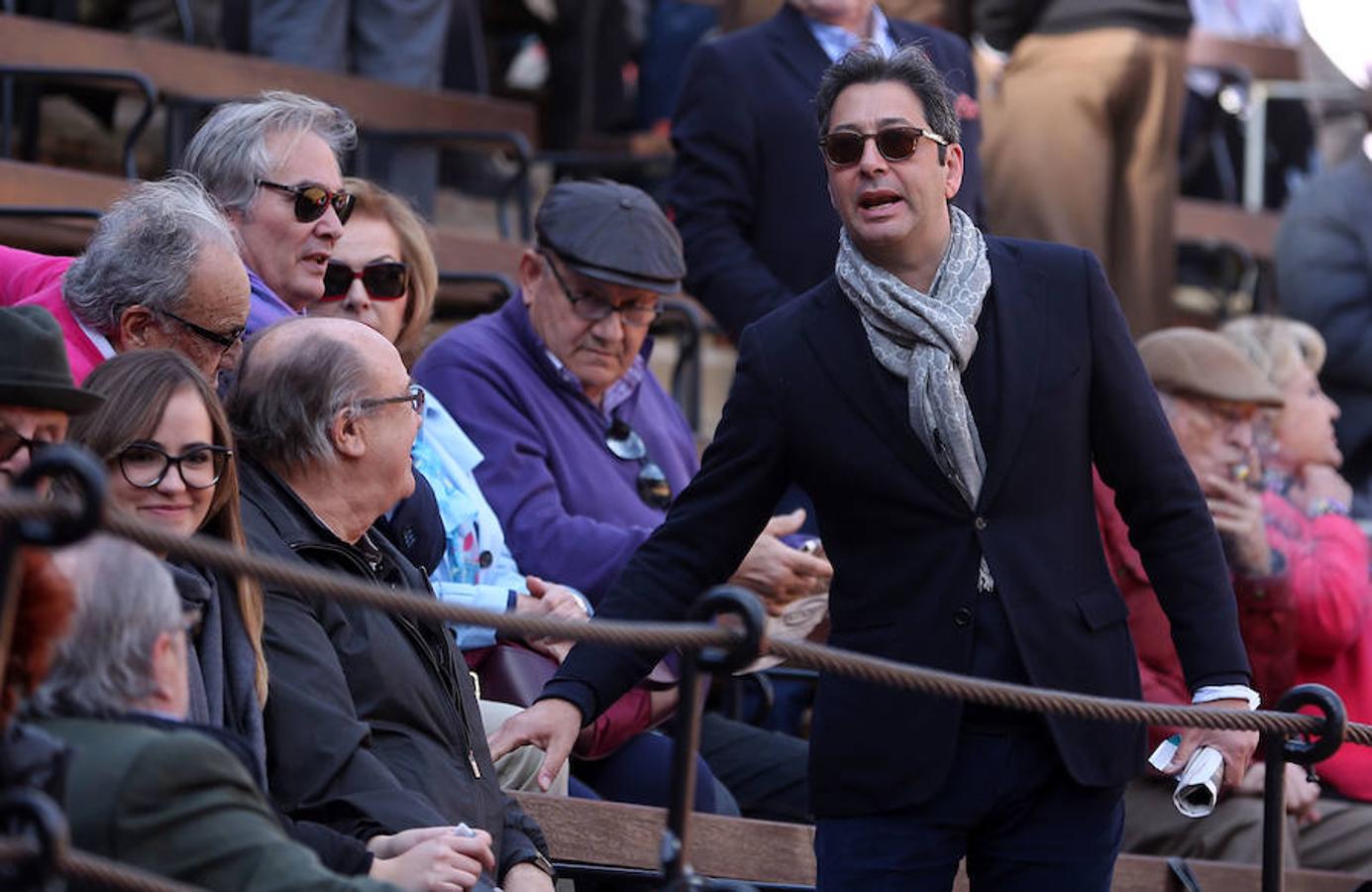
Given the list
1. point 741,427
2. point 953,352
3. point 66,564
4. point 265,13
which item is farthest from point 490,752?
point 265,13

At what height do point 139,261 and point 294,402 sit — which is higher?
point 139,261

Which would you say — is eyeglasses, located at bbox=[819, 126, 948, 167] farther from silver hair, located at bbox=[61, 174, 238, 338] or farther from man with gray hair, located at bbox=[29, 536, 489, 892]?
man with gray hair, located at bbox=[29, 536, 489, 892]

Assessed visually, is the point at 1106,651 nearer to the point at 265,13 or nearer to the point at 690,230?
the point at 690,230

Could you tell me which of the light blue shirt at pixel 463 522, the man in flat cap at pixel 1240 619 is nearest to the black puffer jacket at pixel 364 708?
the light blue shirt at pixel 463 522

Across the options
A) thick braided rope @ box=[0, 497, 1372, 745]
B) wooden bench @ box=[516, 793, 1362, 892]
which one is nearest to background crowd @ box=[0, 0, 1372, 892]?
wooden bench @ box=[516, 793, 1362, 892]

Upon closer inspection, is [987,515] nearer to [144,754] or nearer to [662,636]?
[662,636]

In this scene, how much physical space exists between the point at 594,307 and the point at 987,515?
6.22 feet

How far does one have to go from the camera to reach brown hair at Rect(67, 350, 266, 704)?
3812 mm

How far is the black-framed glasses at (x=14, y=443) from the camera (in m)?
3.56

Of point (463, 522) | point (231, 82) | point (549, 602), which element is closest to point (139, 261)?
point (463, 522)

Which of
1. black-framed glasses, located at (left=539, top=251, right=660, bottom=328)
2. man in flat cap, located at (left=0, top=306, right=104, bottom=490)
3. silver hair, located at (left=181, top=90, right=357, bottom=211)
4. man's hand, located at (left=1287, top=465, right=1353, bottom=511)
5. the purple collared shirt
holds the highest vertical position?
silver hair, located at (left=181, top=90, right=357, bottom=211)

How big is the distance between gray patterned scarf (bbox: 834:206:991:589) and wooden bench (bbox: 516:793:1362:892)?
3.64ft

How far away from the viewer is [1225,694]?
4.00 metres

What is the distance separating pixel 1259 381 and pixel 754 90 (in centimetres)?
147
